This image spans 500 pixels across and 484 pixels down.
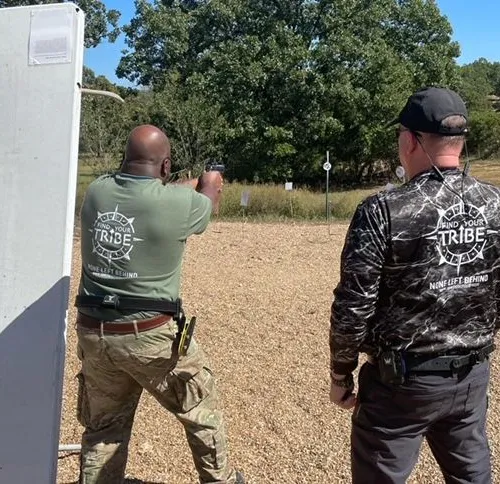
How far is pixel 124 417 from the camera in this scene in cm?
281

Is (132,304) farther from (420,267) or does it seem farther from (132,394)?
(420,267)

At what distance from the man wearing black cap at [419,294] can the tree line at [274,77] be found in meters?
21.3

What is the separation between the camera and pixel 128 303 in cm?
256

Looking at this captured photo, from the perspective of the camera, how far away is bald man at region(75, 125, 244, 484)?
2.57 meters

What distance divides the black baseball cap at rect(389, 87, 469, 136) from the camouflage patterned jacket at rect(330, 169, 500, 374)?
0.14 meters

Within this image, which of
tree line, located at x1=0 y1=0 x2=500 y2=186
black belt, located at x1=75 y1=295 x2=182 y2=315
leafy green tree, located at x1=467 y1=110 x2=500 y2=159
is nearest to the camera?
black belt, located at x1=75 y1=295 x2=182 y2=315

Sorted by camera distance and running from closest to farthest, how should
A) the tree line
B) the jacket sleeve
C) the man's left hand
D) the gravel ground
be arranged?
the jacket sleeve < the man's left hand < the gravel ground < the tree line

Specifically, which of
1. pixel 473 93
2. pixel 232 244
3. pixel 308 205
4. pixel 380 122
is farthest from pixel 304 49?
pixel 473 93

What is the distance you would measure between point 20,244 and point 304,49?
24603 mm

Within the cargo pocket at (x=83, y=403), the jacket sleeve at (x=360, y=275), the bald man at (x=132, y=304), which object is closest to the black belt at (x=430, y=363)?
the jacket sleeve at (x=360, y=275)

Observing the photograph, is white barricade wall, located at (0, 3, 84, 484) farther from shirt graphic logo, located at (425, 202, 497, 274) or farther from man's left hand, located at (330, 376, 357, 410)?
shirt graphic logo, located at (425, 202, 497, 274)

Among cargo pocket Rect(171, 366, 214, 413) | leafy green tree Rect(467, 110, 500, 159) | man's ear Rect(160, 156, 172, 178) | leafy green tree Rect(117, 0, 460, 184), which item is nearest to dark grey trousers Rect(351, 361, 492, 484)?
cargo pocket Rect(171, 366, 214, 413)

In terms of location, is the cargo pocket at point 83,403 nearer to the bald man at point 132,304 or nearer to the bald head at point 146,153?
the bald man at point 132,304

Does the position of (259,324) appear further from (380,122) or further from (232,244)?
(380,122)
